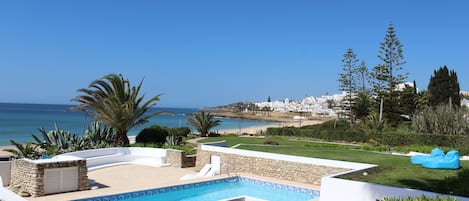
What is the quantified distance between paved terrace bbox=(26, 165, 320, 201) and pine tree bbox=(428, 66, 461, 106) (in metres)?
30.7

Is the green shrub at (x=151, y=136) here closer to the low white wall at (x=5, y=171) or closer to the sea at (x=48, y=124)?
the sea at (x=48, y=124)

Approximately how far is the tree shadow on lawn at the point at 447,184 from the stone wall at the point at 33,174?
816 cm

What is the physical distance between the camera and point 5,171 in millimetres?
11594

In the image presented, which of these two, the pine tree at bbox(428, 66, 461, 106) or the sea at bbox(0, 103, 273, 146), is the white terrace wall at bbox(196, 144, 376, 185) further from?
the pine tree at bbox(428, 66, 461, 106)

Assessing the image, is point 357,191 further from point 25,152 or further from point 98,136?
point 98,136

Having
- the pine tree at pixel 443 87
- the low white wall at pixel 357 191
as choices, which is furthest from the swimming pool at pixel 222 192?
the pine tree at pixel 443 87

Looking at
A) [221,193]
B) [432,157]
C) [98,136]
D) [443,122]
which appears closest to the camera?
[432,157]

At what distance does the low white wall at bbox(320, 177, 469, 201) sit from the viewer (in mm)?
7691

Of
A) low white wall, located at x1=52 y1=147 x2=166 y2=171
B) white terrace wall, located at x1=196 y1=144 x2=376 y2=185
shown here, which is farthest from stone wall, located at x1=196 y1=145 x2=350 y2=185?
low white wall, located at x1=52 y1=147 x2=166 y2=171

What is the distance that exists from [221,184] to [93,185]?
3791 millimetres

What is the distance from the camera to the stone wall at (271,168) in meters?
12.0

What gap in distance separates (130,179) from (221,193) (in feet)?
10.3

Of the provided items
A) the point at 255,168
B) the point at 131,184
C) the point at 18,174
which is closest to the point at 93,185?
the point at 131,184

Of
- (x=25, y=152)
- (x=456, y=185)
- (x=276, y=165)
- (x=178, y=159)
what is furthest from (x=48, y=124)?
(x=456, y=185)
